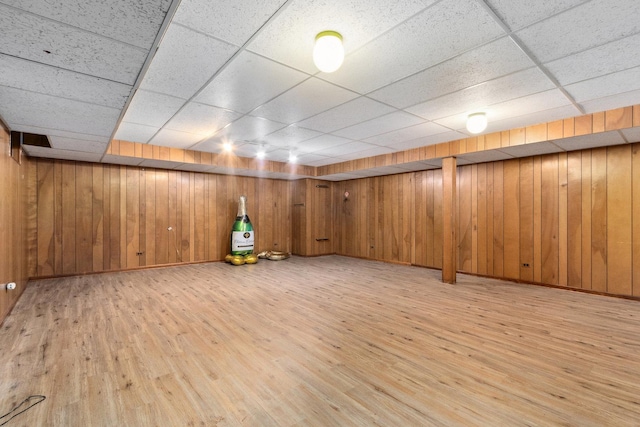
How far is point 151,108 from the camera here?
3.07 meters

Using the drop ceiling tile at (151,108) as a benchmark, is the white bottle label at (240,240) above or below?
below

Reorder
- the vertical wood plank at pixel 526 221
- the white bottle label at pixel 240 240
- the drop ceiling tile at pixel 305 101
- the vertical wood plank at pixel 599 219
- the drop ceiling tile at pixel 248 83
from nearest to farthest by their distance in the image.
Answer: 1. the drop ceiling tile at pixel 248 83
2. the drop ceiling tile at pixel 305 101
3. the vertical wood plank at pixel 599 219
4. the vertical wood plank at pixel 526 221
5. the white bottle label at pixel 240 240

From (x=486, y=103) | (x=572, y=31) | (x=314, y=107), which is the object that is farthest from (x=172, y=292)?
(x=572, y=31)

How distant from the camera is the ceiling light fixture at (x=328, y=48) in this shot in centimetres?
178

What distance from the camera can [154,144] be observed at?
15.5ft

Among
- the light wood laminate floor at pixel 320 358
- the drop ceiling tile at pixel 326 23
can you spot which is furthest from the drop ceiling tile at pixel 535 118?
the drop ceiling tile at pixel 326 23

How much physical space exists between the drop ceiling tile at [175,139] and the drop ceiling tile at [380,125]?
2097mm

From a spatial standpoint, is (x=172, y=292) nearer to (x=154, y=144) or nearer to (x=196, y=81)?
(x=154, y=144)

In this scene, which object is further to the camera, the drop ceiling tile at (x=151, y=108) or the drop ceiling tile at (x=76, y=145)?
the drop ceiling tile at (x=76, y=145)

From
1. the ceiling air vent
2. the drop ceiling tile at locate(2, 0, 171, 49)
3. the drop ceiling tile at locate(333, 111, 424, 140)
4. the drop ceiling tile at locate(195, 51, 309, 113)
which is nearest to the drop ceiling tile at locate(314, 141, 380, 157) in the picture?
the drop ceiling tile at locate(333, 111, 424, 140)

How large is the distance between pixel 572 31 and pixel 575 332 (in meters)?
2.56

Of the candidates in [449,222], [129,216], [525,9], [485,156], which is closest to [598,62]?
[525,9]

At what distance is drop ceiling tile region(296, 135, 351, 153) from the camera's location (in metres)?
4.30

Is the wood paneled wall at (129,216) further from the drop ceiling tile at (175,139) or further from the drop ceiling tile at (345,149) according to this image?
the drop ceiling tile at (345,149)
